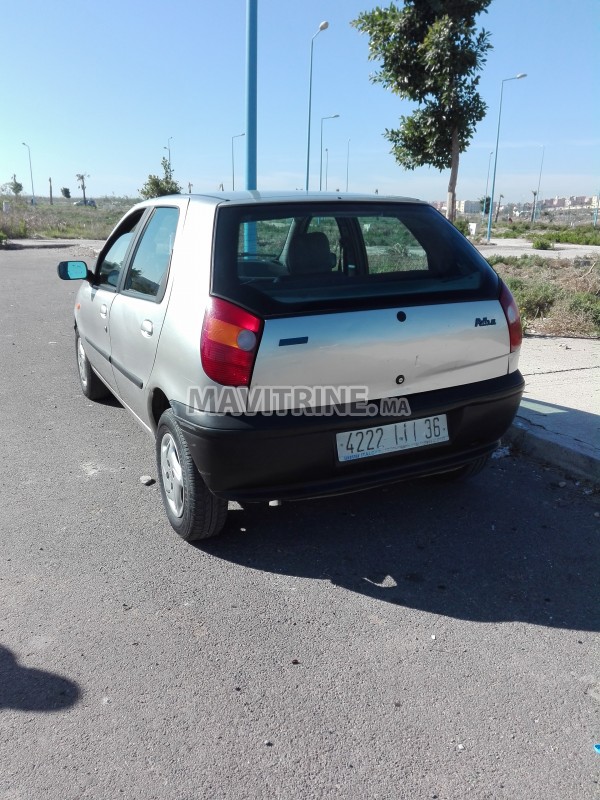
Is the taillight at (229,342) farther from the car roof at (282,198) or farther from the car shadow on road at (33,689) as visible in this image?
the car shadow on road at (33,689)

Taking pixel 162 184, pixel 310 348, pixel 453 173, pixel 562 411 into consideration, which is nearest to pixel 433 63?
pixel 453 173

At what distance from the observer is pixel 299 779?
1.91 meters

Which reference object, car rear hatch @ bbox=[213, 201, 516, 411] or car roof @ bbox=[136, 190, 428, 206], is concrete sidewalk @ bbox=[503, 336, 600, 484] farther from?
car roof @ bbox=[136, 190, 428, 206]

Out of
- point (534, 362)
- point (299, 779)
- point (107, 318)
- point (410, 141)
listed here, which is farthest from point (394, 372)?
point (410, 141)

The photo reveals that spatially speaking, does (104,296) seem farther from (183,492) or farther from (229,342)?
(229,342)

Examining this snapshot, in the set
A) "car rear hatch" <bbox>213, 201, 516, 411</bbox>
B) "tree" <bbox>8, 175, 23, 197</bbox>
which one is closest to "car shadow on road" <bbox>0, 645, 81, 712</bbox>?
"car rear hatch" <bbox>213, 201, 516, 411</bbox>

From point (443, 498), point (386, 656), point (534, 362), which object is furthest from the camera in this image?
point (534, 362)

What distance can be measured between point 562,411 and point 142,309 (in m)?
3.22

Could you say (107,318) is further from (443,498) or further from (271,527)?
(443,498)

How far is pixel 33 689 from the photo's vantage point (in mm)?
2266

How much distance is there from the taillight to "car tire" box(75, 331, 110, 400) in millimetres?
3004

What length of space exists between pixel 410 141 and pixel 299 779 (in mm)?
10643

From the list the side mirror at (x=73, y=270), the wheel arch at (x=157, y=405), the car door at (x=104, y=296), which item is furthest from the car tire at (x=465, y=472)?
the side mirror at (x=73, y=270)

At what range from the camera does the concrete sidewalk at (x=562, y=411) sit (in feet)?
13.4
